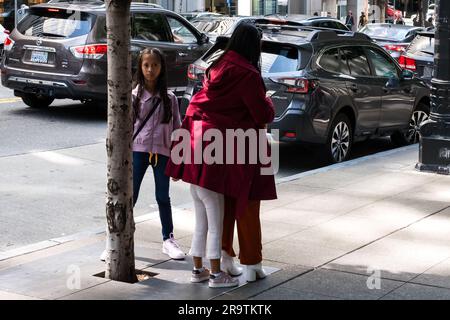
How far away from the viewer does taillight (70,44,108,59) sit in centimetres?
1444

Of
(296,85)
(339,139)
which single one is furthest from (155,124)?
(339,139)

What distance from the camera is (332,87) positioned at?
1178 centimetres

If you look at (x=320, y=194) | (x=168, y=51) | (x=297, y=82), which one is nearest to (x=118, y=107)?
(x=320, y=194)

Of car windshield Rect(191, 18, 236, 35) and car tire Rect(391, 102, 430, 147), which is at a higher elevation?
car windshield Rect(191, 18, 236, 35)

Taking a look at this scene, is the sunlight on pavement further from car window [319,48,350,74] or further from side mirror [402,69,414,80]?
side mirror [402,69,414,80]

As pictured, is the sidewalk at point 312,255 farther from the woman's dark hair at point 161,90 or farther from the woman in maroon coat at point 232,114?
the woman's dark hair at point 161,90

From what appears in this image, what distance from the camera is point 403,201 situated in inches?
367

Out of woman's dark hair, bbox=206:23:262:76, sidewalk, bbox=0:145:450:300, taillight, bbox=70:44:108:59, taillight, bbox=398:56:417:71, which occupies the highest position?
woman's dark hair, bbox=206:23:262:76

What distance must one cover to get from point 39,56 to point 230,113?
922 centimetres

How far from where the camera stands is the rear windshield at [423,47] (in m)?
17.1

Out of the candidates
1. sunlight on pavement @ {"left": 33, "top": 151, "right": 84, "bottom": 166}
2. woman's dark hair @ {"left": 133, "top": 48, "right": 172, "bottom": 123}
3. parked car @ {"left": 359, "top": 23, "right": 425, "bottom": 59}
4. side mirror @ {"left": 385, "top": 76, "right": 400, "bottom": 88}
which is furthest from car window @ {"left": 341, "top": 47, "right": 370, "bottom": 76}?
parked car @ {"left": 359, "top": 23, "right": 425, "bottom": 59}

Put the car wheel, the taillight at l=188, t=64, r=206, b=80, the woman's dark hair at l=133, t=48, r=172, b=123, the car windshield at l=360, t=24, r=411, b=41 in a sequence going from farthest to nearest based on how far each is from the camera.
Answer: the car windshield at l=360, t=24, r=411, b=41 → the taillight at l=188, t=64, r=206, b=80 → the car wheel → the woman's dark hair at l=133, t=48, r=172, b=123

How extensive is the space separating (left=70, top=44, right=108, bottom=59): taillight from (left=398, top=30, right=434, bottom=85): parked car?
6.03 m

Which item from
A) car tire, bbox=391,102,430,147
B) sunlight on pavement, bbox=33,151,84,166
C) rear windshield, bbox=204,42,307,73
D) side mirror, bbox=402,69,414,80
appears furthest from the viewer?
car tire, bbox=391,102,430,147
